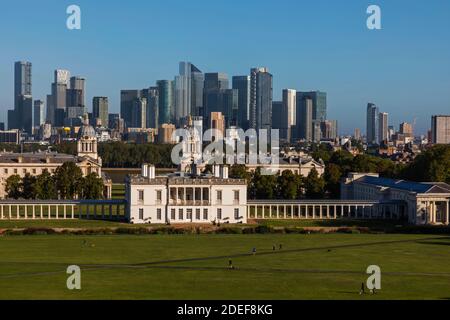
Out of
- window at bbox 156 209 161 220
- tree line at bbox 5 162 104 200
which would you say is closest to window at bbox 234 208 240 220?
window at bbox 156 209 161 220

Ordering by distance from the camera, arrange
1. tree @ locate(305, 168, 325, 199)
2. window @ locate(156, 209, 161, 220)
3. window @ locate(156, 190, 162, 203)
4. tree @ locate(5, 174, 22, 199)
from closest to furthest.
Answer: window @ locate(156, 209, 161, 220)
window @ locate(156, 190, 162, 203)
tree @ locate(5, 174, 22, 199)
tree @ locate(305, 168, 325, 199)

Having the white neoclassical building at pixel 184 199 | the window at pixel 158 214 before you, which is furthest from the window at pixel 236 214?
the window at pixel 158 214

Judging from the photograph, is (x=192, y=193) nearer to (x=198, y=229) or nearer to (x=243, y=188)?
(x=243, y=188)

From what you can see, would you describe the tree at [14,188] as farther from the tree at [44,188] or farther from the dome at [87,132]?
the dome at [87,132]

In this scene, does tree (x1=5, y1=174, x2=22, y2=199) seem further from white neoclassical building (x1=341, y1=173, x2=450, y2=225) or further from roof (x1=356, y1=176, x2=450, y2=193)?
white neoclassical building (x1=341, y1=173, x2=450, y2=225)

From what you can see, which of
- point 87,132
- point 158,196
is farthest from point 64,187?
point 87,132
